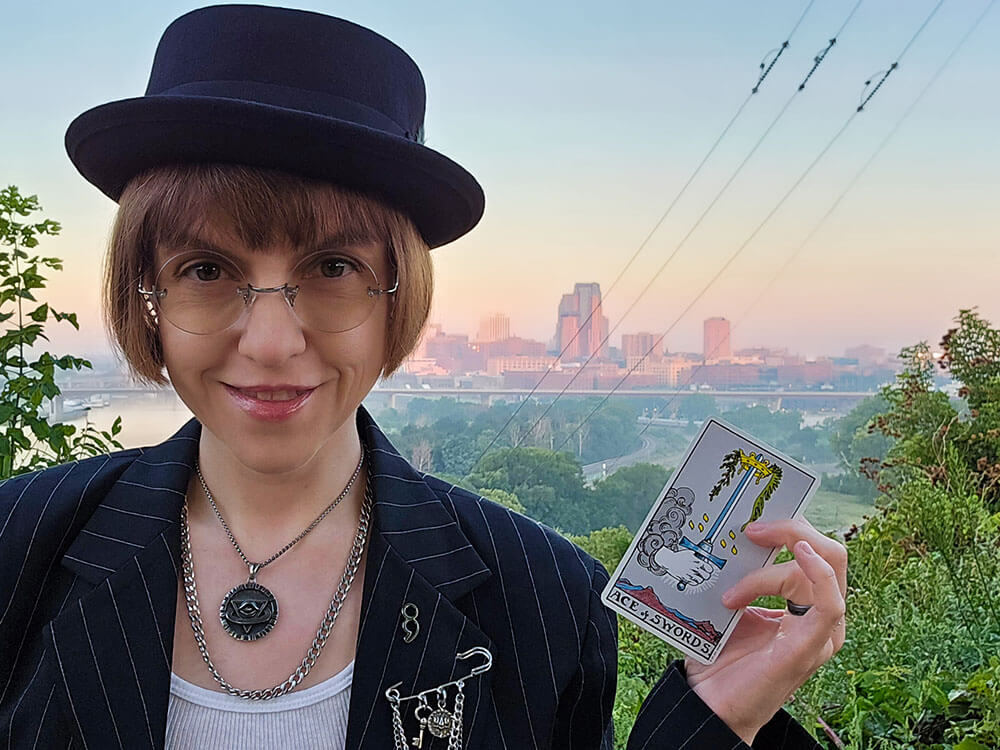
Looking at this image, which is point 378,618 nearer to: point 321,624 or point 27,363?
point 321,624

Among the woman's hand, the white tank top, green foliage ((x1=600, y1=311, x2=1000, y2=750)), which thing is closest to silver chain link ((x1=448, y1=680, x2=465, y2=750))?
the white tank top

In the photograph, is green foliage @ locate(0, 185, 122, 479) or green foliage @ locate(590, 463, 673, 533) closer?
green foliage @ locate(0, 185, 122, 479)

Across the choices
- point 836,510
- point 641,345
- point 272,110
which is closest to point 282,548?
point 272,110

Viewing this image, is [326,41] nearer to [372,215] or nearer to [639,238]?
[372,215]

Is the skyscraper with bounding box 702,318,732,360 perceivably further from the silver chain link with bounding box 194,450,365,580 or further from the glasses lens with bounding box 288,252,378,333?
the glasses lens with bounding box 288,252,378,333

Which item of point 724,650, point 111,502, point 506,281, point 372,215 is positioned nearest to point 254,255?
point 372,215

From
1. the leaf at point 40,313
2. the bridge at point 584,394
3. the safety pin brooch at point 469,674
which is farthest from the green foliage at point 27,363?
the safety pin brooch at point 469,674
